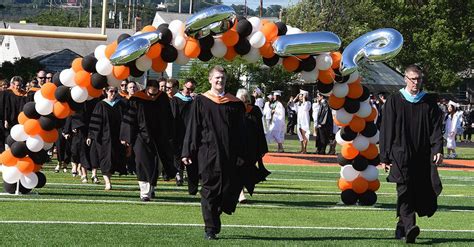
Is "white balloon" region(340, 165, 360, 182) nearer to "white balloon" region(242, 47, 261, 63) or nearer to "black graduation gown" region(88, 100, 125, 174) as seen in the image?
"white balloon" region(242, 47, 261, 63)

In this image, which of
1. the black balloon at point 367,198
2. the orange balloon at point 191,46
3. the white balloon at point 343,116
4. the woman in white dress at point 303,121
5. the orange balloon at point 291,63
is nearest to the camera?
the orange balloon at point 191,46

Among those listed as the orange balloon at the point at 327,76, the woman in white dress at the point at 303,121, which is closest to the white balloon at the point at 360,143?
the orange balloon at the point at 327,76

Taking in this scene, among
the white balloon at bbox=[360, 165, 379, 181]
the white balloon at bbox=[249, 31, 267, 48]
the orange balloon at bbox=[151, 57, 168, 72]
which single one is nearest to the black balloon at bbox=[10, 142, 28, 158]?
the orange balloon at bbox=[151, 57, 168, 72]

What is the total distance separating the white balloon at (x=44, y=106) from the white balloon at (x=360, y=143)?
4878mm

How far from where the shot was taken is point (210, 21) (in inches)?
628

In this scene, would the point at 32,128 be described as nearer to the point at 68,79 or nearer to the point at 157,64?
the point at 68,79

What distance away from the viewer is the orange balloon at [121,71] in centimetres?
1622

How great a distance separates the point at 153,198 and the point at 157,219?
10.5 feet

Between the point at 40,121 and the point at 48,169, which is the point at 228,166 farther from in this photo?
the point at 48,169

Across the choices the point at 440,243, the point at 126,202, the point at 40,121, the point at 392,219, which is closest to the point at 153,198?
the point at 126,202

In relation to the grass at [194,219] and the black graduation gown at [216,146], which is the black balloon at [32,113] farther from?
the black graduation gown at [216,146]

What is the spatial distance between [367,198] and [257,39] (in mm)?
3194

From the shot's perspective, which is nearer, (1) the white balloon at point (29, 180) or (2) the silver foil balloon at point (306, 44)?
(2) the silver foil balloon at point (306, 44)

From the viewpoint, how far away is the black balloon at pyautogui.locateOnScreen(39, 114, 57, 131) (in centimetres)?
1659
